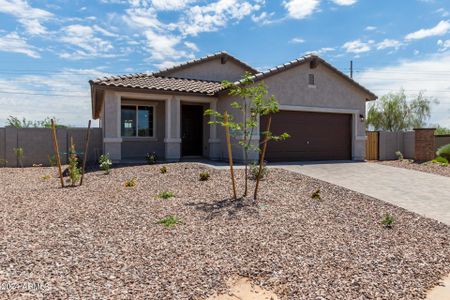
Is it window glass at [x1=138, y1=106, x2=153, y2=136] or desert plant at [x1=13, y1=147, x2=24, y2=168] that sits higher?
window glass at [x1=138, y1=106, x2=153, y2=136]

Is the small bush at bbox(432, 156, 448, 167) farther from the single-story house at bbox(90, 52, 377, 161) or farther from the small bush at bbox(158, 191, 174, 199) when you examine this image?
the small bush at bbox(158, 191, 174, 199)

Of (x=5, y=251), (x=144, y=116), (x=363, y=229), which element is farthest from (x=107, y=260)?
(x=144, y=116)

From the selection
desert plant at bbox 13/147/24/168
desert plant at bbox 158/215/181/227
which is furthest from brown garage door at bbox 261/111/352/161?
desert plant at bbox 13/147/24/168

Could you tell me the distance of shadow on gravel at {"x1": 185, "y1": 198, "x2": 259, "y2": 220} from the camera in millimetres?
6785

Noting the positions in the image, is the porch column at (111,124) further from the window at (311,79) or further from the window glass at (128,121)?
the window at (311,79)

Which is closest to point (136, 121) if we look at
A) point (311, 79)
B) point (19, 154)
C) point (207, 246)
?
point (19, 154)

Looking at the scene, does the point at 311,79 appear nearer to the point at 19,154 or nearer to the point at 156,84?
the point at 156,84

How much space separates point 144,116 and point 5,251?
39.4 feet

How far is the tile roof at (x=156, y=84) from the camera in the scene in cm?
1340

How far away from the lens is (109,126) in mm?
13500

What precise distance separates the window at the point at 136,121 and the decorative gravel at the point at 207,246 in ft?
24.0

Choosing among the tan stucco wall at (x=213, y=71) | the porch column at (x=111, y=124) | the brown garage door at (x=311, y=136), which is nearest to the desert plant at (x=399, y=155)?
the brown garage door at (x=311, y=136)

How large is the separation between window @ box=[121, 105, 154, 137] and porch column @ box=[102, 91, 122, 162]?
2.15m

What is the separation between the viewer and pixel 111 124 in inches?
532
